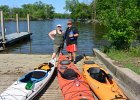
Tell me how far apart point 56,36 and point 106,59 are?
2.65 meters

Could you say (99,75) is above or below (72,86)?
above

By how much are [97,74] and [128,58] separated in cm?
357

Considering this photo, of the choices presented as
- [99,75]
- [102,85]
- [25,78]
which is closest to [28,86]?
[25,78]

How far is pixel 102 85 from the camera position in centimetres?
899

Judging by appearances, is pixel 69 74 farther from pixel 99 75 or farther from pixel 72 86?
pixel 99 75

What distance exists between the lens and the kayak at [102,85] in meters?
8.18

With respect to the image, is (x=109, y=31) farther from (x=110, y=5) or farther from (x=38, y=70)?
(x=38, y=70)

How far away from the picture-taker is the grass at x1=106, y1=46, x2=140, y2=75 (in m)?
11.2

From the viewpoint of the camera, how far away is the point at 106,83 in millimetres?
9125

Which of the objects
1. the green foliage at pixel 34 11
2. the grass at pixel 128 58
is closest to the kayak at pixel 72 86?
the grass at pixel 128 58

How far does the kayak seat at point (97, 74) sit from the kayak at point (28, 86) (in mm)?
1640

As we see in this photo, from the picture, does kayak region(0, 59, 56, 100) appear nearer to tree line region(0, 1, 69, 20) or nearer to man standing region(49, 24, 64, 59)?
man standing region(49, 24, 64, 59)

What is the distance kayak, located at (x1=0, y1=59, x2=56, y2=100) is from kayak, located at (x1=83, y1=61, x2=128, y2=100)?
1.59 m

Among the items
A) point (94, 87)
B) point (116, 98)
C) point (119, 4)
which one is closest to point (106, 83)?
point (94, 87)
